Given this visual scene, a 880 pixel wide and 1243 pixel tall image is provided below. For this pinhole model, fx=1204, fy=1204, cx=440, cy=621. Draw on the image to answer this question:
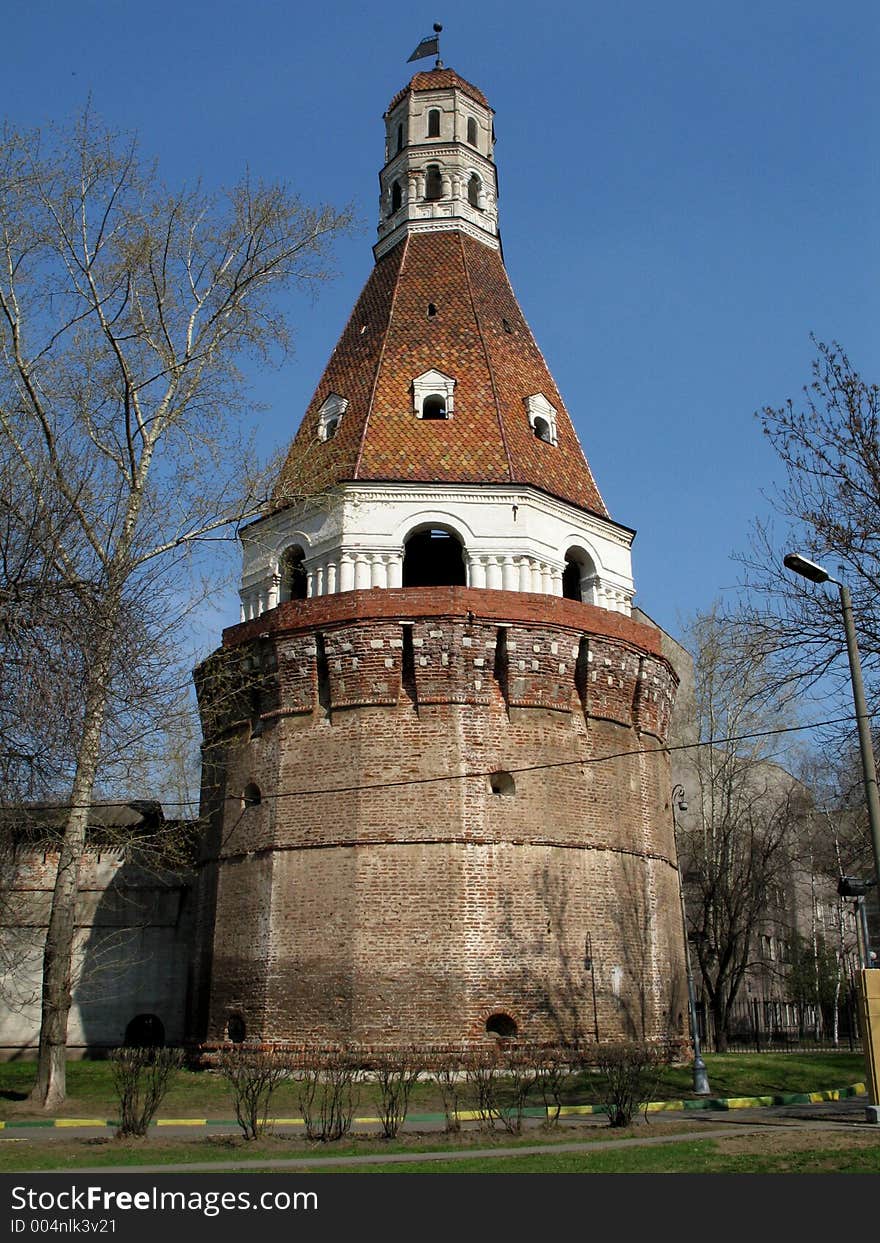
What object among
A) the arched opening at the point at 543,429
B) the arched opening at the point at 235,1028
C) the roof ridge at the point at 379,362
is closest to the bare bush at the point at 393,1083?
the arched opening at the point at 235,1028

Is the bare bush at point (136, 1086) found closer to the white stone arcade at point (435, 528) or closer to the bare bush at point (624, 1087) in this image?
the bare bush at point (624, 1087)

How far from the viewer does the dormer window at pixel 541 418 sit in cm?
2317

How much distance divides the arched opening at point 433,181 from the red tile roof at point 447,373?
139cm

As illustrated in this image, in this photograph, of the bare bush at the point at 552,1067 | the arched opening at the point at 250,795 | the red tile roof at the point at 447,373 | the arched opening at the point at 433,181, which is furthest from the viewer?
the arched opening at the point at 433,181

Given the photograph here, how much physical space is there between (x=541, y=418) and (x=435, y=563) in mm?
3792

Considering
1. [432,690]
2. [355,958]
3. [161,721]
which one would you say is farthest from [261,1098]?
[432,690]

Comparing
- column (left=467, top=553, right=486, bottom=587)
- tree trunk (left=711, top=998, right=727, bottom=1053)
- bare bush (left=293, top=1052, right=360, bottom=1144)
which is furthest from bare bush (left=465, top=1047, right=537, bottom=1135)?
tree trunk (left=711, top=998, right=727, bottom=1053)

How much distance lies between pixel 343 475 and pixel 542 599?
4.30 metres

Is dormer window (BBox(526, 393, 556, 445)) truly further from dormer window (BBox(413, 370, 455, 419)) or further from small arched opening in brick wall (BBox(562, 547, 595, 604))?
small arched opening in brick wall (BBox(562, 547, 595, 604))

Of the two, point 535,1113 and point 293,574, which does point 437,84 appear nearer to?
point 293,574

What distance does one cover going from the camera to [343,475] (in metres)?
21.3

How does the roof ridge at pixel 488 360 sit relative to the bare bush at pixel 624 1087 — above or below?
above

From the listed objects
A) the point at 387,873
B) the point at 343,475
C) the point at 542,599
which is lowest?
the point at 387,873
